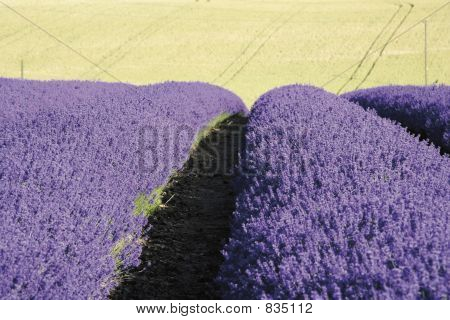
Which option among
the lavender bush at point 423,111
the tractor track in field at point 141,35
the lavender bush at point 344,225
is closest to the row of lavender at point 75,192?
the lavender bush at point 344,225

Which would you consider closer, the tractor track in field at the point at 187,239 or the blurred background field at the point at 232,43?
the tractor track in field at the point at 187,239

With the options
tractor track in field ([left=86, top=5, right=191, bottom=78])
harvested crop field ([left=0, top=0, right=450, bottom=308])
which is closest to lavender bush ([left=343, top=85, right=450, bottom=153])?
harvested crop field ([left=0, top=0, right=450, bottom=308])

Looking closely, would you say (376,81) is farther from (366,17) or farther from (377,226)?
(377,226)

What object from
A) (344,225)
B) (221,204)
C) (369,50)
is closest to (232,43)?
(369,50)

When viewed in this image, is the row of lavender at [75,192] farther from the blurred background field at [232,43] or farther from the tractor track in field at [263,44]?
the tractor track in field at [263,44]

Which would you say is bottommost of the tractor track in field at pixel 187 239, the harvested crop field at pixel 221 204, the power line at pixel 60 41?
the power line at pixel 60 41

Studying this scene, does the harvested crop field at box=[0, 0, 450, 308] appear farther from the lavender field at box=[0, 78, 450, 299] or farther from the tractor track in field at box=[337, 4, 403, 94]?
the tractor track in field at box=[337, 4, 403, 94]

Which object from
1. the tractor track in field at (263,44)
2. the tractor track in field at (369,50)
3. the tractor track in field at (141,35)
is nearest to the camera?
the tractor track in field at (369,50)
